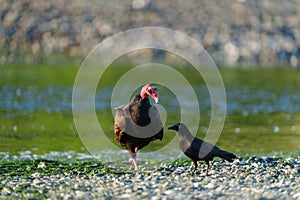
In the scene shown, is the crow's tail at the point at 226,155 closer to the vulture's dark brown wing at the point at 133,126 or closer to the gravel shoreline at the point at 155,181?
the gravel shoreline at the point at 155,181

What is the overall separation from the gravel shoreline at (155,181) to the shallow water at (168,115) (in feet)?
31.0

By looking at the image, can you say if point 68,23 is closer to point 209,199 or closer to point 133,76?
point 133,76

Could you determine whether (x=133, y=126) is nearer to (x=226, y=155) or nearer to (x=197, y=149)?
(x=197, y=149)

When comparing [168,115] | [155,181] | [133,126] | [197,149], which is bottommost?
[155,181]

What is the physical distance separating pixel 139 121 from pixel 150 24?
107m

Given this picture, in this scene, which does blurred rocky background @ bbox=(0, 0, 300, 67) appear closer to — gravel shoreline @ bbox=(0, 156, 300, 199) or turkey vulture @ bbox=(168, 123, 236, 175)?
gravel shoreline @ bbox=(0, 156, 300, 199)

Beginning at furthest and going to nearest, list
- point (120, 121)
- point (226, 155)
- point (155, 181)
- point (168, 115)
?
point (168, 115), point (120, 121), point (226, 155), point (155, 181)

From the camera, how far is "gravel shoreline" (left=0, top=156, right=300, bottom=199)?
69.8 ft

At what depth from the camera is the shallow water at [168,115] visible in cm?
3912

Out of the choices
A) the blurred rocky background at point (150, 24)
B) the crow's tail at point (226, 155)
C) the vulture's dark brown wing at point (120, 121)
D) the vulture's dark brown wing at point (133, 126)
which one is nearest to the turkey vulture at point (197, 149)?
the crow's tail at point (226, 155)

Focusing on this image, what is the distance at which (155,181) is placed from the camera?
75.6ft

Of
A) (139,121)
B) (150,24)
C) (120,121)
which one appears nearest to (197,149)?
(139,121)

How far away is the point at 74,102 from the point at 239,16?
77136 mm

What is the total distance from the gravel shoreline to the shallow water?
31.0ft
